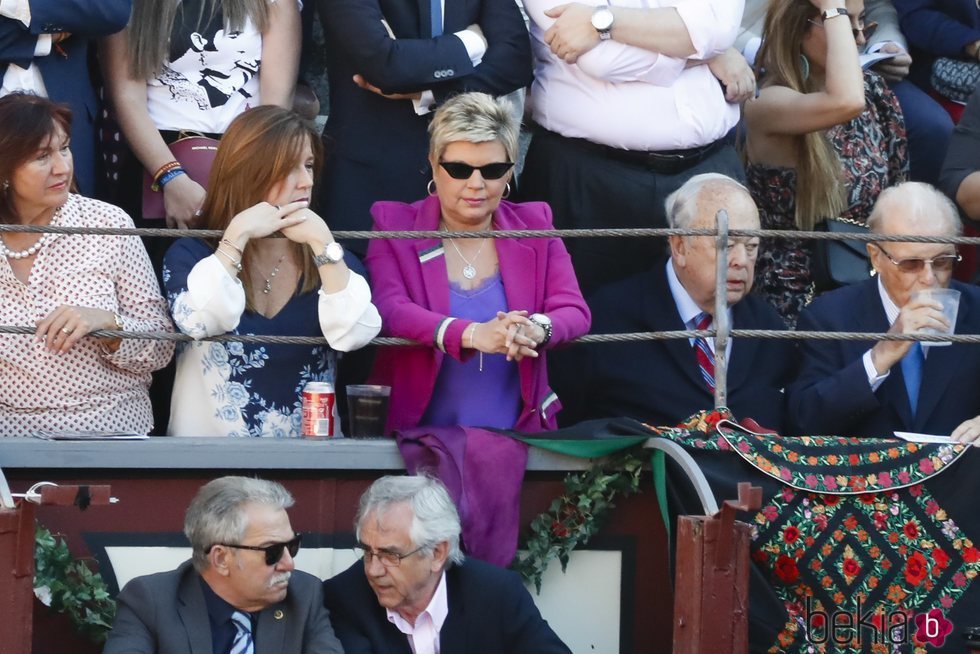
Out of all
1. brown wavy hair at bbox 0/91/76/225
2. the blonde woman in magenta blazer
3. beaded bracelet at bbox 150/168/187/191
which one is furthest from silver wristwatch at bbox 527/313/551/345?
brown wavy hair at bbox 0/91/76/225

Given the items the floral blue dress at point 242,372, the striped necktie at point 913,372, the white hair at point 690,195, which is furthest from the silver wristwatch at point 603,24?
the striped necktie at point 913,372

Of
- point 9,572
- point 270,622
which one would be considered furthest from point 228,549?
point 9,572

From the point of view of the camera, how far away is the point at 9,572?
16.8ft

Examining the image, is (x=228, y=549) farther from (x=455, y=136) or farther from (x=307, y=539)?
(x=455, y=136)

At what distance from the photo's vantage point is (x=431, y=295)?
5.94 metres

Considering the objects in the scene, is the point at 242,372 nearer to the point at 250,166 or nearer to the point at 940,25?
the point at 250,166

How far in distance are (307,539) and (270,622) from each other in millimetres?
483

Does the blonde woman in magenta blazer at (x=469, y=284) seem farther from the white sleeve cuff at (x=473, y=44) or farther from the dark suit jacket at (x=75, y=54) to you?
the dark suit jacket at (x=75, y=54)

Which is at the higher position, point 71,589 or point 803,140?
point 803,140

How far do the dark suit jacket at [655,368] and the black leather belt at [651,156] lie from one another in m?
0.39

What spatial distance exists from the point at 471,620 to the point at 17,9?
7.76 ft

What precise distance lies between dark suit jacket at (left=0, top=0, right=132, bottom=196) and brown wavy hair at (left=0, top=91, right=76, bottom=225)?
397 millimetres

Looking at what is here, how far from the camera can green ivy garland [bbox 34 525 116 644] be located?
18.1 ft

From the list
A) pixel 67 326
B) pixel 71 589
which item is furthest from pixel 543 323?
pixel 71 589
